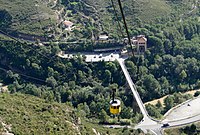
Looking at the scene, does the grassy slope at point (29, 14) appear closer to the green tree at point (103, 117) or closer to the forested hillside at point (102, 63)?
the forested hillside at point (102, 63)

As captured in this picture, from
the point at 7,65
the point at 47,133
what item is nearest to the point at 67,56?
the point at 7,65

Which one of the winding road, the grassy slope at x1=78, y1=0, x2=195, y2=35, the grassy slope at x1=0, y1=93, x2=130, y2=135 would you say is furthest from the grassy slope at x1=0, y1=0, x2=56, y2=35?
the grassy slope at x1=0, y1=93, x2=130, y2=135

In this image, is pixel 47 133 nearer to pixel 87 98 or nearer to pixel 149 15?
pixel 87 98

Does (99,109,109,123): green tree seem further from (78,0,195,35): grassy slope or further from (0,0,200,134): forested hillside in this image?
(78,0,195,35): grassy slope

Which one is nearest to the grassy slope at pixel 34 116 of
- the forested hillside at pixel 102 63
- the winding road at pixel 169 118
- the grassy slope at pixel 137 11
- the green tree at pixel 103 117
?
the forested hillside at pixel 102 63

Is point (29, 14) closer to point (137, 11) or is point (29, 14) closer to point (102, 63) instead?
point (102, 63)

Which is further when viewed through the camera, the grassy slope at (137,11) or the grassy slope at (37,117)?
the grassy slope at (137,11)

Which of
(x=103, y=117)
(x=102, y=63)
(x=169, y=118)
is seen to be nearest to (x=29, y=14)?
(x=102, y=63)

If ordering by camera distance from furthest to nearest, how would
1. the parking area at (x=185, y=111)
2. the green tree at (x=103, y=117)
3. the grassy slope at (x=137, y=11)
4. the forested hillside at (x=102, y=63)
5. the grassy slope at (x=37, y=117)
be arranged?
the grassy slope at (x=137, y=11)
the forested hillside at (x=102, y=63)
the parking area at (x=185, y=111)
the green tree at (x=103, y=117)
the grassy slope at (x=37, y=117)
